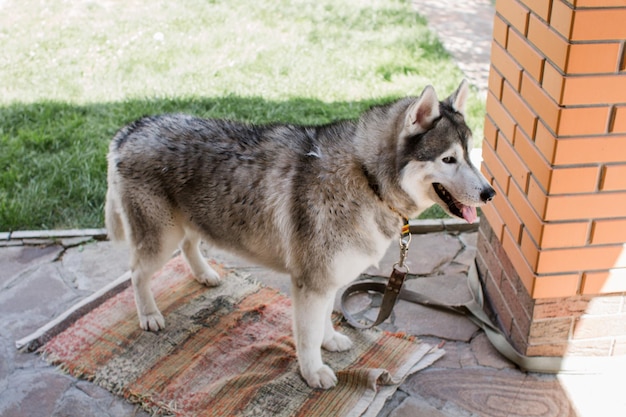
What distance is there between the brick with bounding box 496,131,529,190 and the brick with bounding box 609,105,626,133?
461mm

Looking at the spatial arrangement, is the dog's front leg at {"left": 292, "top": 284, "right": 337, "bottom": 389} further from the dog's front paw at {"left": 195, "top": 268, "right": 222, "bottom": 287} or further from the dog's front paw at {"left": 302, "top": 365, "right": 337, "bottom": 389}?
the dog's front paw at {"left": 195, "top": 268, "right": 222, "bottom": 287}

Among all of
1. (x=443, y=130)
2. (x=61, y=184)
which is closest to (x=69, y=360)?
(x=61, y=184)

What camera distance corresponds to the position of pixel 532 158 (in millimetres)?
3189

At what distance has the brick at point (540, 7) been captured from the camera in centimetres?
295

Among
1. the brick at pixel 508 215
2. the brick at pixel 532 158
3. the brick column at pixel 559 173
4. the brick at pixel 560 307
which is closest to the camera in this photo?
the brick column at pixel 559 173

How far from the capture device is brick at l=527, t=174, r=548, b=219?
3.07 metres

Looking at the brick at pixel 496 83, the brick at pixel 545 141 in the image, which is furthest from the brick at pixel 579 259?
the brick at pixel 496 83

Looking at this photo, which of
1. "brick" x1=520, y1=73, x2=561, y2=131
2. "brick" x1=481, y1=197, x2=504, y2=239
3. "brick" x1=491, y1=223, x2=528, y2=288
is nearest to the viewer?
"brick" x1=520, y1=73, x2=561, y2=131

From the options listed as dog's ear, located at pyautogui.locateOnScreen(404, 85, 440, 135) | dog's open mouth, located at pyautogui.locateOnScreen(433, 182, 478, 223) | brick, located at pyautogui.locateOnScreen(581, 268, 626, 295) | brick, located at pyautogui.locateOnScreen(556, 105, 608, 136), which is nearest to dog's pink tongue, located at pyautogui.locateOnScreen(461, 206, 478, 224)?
dog's open mouth, located at pyautogui.locateOnScreen(433, 182, 478, 223)

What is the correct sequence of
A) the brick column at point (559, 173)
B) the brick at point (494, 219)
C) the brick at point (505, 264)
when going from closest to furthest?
1. the brick column at point (559, 173)
2. the brick at point (505, 264)
3. the brick at point (494, 219)

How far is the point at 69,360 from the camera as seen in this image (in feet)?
11.5

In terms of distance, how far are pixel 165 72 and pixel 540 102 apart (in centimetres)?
465

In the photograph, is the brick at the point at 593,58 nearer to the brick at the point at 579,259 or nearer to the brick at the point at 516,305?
the brick at the point at 579,259

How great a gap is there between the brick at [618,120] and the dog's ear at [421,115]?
0.80m
